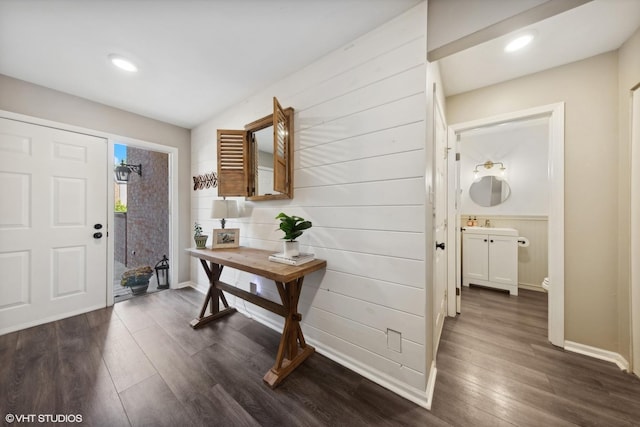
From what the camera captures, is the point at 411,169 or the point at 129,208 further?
the point at 129,208

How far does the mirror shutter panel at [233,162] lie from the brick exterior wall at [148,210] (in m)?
2.13

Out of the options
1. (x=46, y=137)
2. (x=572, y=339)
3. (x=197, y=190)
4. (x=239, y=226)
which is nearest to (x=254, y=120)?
(x=239, y=226)

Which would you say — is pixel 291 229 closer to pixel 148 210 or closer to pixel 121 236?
pixel 148 210

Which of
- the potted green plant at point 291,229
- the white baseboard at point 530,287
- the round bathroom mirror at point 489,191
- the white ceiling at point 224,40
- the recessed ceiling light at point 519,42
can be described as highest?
the white ceiling at point 224,40

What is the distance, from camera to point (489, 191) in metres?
3.51

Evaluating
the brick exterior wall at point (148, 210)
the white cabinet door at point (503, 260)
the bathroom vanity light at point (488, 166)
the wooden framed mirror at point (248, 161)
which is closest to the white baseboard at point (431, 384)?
the wooden framed mirror at point (248, 161)

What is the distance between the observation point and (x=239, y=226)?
2510 mm

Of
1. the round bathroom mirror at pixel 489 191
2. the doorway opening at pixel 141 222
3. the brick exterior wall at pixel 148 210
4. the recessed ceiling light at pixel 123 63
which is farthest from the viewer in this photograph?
the brick exterior wall at pixel 148 210

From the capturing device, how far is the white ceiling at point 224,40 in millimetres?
Result: 1327

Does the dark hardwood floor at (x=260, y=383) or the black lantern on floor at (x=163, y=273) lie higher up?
the black lantern on floor at (x=163, y=273)

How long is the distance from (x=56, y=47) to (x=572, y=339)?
193 inches

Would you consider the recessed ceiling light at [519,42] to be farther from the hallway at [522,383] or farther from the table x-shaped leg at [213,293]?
the table x-shaped leg at [213,293]

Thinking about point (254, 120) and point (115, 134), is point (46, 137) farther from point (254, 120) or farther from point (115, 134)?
point (254, 120)

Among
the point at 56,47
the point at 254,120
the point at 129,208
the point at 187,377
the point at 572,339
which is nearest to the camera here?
the point at 187,377
